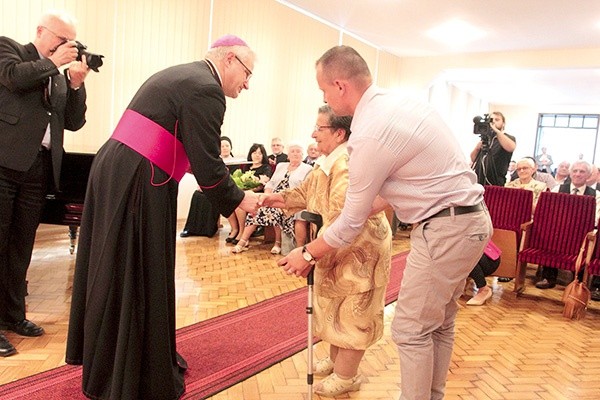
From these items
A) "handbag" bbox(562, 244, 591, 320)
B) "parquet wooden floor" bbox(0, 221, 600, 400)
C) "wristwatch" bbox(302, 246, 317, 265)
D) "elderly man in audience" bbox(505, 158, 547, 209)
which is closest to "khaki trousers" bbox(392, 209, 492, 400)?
"wristwatch" bbox(302, 246, 317, 265)

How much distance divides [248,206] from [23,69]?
1.40 m

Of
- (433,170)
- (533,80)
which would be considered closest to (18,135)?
(433,170)

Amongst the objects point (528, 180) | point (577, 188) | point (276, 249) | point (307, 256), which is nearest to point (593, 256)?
point (577, 188)

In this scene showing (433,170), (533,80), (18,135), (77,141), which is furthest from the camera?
(533,80)

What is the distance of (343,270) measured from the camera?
233 cm

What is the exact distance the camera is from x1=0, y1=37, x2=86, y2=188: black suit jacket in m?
2.62

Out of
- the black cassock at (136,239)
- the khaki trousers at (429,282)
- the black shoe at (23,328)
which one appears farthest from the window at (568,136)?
the black cassock at (136,239)

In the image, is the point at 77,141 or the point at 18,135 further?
the point at 77,141

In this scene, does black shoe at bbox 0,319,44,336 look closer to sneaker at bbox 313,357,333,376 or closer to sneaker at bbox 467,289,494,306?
sneaker at bbox 313,357,333,376

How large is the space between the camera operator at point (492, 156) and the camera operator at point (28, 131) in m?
4.38

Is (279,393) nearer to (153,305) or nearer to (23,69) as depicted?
(153,305)

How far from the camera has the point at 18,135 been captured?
271 cm

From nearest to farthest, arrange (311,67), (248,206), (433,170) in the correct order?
(433,170) < (248,206) < (311,67)

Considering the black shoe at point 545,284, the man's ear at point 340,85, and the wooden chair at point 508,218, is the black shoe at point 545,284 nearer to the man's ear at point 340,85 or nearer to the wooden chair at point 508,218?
the wooden chair at point 508,218
